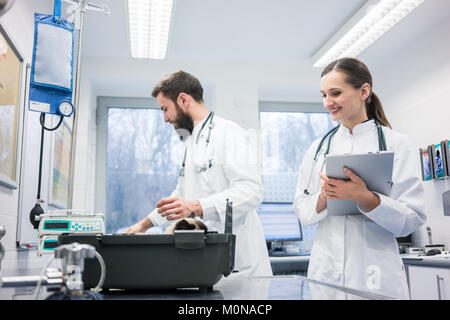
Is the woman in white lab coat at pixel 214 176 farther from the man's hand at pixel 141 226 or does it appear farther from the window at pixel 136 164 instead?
the window at pixel 136 164

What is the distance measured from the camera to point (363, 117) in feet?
5.36

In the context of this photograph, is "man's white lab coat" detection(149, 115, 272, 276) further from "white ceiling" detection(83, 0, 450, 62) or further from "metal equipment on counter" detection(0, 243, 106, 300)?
"white ceiling" detection(83, 0, 450, 62)

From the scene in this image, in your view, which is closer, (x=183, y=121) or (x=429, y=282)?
(x=183, y=121)

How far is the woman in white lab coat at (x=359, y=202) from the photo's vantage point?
1.37m

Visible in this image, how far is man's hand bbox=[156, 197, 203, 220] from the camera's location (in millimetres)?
1246

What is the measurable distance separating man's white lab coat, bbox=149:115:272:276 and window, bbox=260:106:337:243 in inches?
99.5

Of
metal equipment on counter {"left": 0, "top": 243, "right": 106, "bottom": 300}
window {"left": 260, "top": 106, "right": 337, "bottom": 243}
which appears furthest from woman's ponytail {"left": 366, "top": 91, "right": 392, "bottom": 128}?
window {"left": 260, "top": 106, "right": 337, "bottom": 243}

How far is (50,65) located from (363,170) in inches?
49.9

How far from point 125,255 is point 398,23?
11.0 feet

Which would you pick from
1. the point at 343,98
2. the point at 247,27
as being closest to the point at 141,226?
the point at 343,98

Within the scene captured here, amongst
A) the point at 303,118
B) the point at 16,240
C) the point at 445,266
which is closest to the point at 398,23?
the point at 303,118

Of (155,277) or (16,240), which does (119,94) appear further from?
(155,277)

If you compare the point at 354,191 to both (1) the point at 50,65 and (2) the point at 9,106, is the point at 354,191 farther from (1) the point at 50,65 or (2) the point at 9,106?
(2) the point at 9,106

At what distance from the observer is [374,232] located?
1.44m
